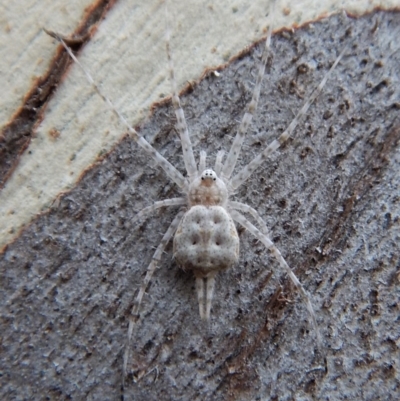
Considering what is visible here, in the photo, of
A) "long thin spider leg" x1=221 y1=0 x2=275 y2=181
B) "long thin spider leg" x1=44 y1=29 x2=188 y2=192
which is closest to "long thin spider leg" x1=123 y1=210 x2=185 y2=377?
"long thin spider leg" x1=44 y1=29 x2=188 y2=192

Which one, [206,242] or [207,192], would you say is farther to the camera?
[207,192]

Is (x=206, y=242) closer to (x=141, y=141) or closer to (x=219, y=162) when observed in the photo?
(x=219, y=162)

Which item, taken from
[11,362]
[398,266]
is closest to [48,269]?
[11,362]

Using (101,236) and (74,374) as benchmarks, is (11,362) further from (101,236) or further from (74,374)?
(101,236)

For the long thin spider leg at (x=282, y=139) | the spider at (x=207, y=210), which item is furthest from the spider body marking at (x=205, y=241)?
the long thin spider leg at (x=282, y=139)

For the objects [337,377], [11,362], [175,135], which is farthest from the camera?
[175,135]

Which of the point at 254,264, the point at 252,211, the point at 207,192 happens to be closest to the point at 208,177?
the point at 207,192
